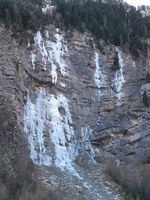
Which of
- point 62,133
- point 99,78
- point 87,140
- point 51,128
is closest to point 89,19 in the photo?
point 99,78

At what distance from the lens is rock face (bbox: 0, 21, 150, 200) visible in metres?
30.1

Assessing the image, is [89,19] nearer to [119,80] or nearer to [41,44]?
[41,44]

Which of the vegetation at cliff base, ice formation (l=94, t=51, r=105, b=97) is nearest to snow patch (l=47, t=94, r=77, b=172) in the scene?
the vegetation at cliff base

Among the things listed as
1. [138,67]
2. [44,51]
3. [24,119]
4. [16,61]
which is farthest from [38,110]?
[138,67]

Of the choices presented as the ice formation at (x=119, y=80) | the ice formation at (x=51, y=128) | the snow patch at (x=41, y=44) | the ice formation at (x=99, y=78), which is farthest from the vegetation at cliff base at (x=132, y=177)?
the snow patch at (x=41, y=44)

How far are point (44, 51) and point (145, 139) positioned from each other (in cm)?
1080

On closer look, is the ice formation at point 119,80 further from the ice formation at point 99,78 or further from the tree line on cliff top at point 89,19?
the tree line on cliff top at point 89,19

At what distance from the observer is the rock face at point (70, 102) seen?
30.1m

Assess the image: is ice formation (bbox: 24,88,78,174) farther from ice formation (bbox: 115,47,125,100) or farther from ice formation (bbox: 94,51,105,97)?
ice formation (bbox: 115,47,125,100)

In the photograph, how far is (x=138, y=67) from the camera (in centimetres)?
3872

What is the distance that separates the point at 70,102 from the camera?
114ft

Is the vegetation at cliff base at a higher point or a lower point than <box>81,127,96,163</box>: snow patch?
lower

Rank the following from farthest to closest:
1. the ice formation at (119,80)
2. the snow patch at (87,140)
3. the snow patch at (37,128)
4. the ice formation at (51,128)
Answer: the ice formation at (119,80)
the snow patch at (87,140)
the ice formation at (51,128)
the snow patch at (37,128)

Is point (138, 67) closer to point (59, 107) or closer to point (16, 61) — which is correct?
point (59, 107)
